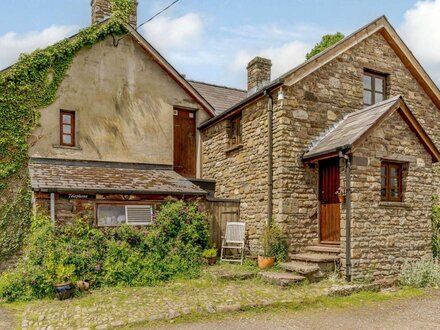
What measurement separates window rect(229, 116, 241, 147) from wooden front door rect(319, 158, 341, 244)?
128 inches

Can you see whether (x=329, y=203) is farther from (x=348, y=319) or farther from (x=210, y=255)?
(x=348, y=319)

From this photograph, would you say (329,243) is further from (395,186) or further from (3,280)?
(3,280)

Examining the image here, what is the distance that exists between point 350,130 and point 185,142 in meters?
6.89

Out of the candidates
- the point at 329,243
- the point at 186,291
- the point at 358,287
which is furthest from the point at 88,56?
the point at 358,287

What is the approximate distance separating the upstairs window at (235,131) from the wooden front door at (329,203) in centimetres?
322

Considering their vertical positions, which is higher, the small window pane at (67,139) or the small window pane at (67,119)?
the small window pane at (67,119)

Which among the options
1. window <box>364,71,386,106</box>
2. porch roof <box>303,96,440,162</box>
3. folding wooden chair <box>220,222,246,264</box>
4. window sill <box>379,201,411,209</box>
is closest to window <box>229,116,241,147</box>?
folding wooden chair <box>220,222,246,264</box>

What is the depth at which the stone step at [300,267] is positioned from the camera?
31.7ft

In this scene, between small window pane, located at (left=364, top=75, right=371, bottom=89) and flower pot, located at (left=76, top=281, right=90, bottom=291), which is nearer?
flower pot, located at (left=76, top=281, right=90, bottom=291)

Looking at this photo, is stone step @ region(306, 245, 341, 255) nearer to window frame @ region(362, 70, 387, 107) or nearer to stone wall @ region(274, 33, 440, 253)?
stone wall @ region(274, 33, 440, 253)

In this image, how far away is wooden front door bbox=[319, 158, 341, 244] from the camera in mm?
10900

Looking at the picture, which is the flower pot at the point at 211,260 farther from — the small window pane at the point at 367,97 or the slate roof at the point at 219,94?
the small window pane at the point at 367,97

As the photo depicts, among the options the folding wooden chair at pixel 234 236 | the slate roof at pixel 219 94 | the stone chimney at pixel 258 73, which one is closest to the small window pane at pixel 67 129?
the slate roof at pixel 219 94

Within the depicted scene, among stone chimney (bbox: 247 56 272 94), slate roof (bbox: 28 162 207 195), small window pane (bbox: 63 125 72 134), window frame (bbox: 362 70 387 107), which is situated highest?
stone chimney (bbox: 247 56 272 94)
